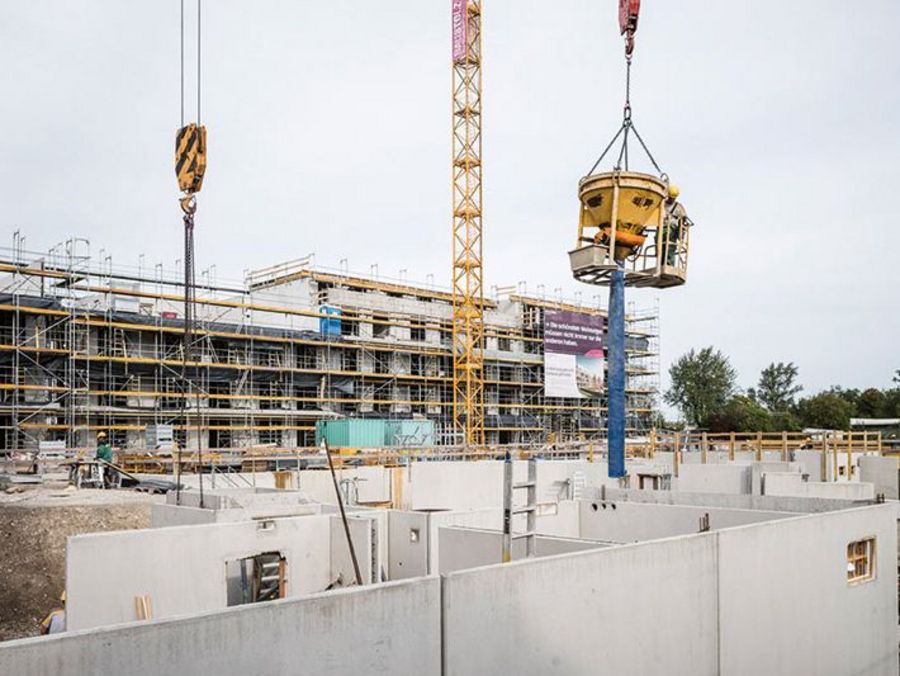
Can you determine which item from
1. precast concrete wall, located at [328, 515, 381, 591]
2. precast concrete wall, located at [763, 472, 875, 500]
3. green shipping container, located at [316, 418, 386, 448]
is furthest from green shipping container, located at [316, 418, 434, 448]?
precast concrete wall, located at [328, 515, 381, 591]

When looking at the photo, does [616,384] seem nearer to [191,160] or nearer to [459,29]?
[191,160]

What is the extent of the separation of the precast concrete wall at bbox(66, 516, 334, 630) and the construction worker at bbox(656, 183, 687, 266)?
12.7 m

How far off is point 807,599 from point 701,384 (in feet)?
267

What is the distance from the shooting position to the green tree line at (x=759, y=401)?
252 feet

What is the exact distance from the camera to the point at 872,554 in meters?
14.5

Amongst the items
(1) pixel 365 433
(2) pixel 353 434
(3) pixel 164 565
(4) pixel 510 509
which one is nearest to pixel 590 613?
(4) pixel 510 509

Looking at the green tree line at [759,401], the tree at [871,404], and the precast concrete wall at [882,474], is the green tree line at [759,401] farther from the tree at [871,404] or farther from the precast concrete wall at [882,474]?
the precast concrete wall at [882,474]

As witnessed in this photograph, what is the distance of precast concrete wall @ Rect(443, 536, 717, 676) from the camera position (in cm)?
799

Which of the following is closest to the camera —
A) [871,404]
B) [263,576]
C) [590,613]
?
[590,613]

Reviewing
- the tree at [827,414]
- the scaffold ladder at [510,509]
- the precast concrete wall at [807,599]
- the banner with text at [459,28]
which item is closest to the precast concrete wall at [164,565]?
the scaffold ladder at [510,509]

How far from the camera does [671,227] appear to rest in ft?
72.8

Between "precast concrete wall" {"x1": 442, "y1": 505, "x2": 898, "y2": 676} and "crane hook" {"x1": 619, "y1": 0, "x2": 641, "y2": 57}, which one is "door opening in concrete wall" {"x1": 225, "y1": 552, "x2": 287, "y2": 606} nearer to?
"precast concrete wall" {"x1": 442, "y1": 505, "x2": 898, "y2": 676}

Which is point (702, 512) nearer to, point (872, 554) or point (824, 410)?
point (872, 554)

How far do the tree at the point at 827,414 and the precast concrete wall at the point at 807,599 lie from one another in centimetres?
6737
